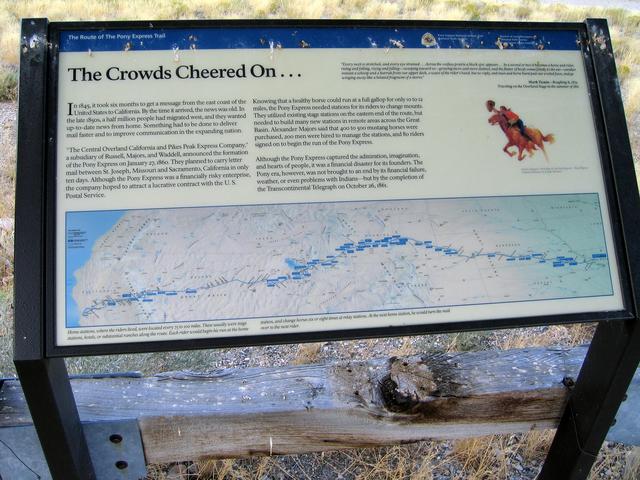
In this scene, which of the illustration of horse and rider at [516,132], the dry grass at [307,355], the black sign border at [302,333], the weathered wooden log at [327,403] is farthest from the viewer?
the dry grass at [307,355]

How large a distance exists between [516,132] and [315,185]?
0.57m

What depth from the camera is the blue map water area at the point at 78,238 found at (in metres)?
1.45

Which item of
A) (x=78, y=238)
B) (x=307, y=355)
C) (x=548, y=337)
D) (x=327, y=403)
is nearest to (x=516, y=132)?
(x=327, y=403)

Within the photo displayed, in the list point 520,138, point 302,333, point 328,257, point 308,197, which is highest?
point 520,138

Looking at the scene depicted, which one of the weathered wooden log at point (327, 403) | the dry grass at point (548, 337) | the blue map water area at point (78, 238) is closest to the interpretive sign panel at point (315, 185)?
the blue map water area at point (78, 238)

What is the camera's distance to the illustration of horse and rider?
1659mm

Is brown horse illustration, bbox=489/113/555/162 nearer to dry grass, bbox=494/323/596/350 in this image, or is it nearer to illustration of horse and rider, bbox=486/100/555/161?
illustration of horse and rider, bbox=486/100/555/161

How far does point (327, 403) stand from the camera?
187cm

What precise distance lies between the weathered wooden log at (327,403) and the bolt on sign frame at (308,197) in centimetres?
22

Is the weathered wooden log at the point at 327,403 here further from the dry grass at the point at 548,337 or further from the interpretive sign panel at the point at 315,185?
the dry grass at the point at 548,337

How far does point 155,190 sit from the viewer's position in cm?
151

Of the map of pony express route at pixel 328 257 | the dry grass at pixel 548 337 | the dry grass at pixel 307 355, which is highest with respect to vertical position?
the map of pony express route at pixel 328 257

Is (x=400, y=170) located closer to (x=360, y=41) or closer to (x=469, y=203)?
(x=469, y=203)

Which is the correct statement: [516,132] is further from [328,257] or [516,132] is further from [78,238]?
[78,238]
